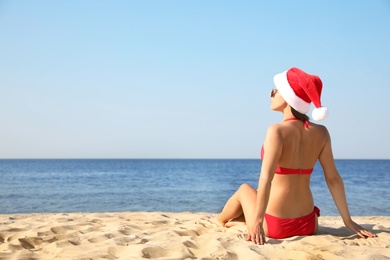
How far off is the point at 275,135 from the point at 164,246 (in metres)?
1.38

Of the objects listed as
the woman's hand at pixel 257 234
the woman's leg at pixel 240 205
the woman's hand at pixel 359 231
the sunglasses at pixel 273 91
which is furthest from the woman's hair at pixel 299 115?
the woman's hand at pixel 359 231

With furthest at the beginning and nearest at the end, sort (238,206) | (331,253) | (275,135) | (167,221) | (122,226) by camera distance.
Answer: (167,221) → (122,226) → (238,206) → (275,135) → (331,253)

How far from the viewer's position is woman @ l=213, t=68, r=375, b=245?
351cm

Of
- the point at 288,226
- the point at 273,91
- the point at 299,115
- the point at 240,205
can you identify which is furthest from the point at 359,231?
the point at 273,91

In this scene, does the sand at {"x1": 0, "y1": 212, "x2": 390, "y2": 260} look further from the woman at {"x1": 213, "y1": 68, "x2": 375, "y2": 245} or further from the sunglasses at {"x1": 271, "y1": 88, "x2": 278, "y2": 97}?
the sunglasses at {"x1": 271, "y1": 88, "x2": 278, "y2": 97}

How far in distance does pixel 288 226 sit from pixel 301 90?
1.28 meters

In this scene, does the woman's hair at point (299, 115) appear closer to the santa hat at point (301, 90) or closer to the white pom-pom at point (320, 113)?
the santa hat at point (301, 90)

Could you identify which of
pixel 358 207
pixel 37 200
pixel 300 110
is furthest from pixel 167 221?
pixel 37 200

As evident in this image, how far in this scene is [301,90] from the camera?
3611 mm

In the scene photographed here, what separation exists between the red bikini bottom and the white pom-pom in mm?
1000

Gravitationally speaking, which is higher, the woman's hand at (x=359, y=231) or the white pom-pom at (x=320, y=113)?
the white pom-pom at (x=320, y=113)

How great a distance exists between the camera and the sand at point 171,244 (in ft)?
10.7

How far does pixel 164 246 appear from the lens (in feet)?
11.7

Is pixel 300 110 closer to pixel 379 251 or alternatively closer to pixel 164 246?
pixel 379 251
